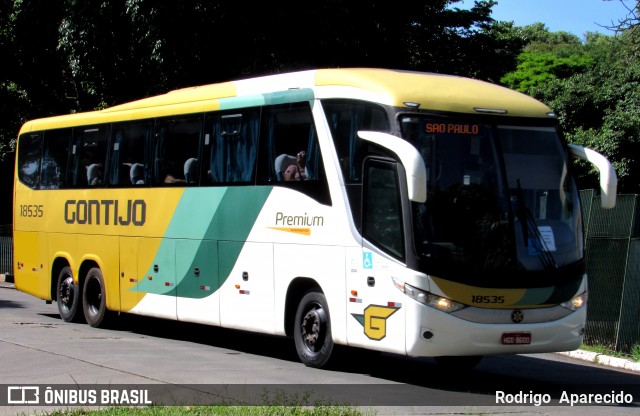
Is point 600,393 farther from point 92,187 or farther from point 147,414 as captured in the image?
point 92,187

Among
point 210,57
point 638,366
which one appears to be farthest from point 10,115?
point 638,366

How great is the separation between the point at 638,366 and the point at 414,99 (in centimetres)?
558

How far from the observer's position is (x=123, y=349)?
14117 millimetres

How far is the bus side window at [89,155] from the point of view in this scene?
17.8m

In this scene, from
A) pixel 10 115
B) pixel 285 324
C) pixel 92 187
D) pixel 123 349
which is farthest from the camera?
pixel 10 115

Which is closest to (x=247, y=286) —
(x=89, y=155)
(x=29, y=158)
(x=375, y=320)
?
(x=375, y=320)

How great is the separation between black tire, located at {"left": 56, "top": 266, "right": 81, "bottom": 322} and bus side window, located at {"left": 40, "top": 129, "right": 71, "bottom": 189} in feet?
5.63

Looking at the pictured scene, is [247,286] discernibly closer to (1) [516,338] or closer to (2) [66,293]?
(1) [516,338]

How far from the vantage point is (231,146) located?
47.4ft

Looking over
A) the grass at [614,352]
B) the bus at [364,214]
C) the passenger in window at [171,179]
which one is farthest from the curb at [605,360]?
the passenger in window at [171,179]

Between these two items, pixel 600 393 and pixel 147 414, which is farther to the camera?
pixel 600 393

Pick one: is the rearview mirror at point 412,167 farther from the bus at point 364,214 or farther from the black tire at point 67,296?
the black tire at point 67,296

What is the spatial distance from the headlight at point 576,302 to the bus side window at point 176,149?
6217 millimetres

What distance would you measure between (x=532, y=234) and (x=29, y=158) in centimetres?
1228
